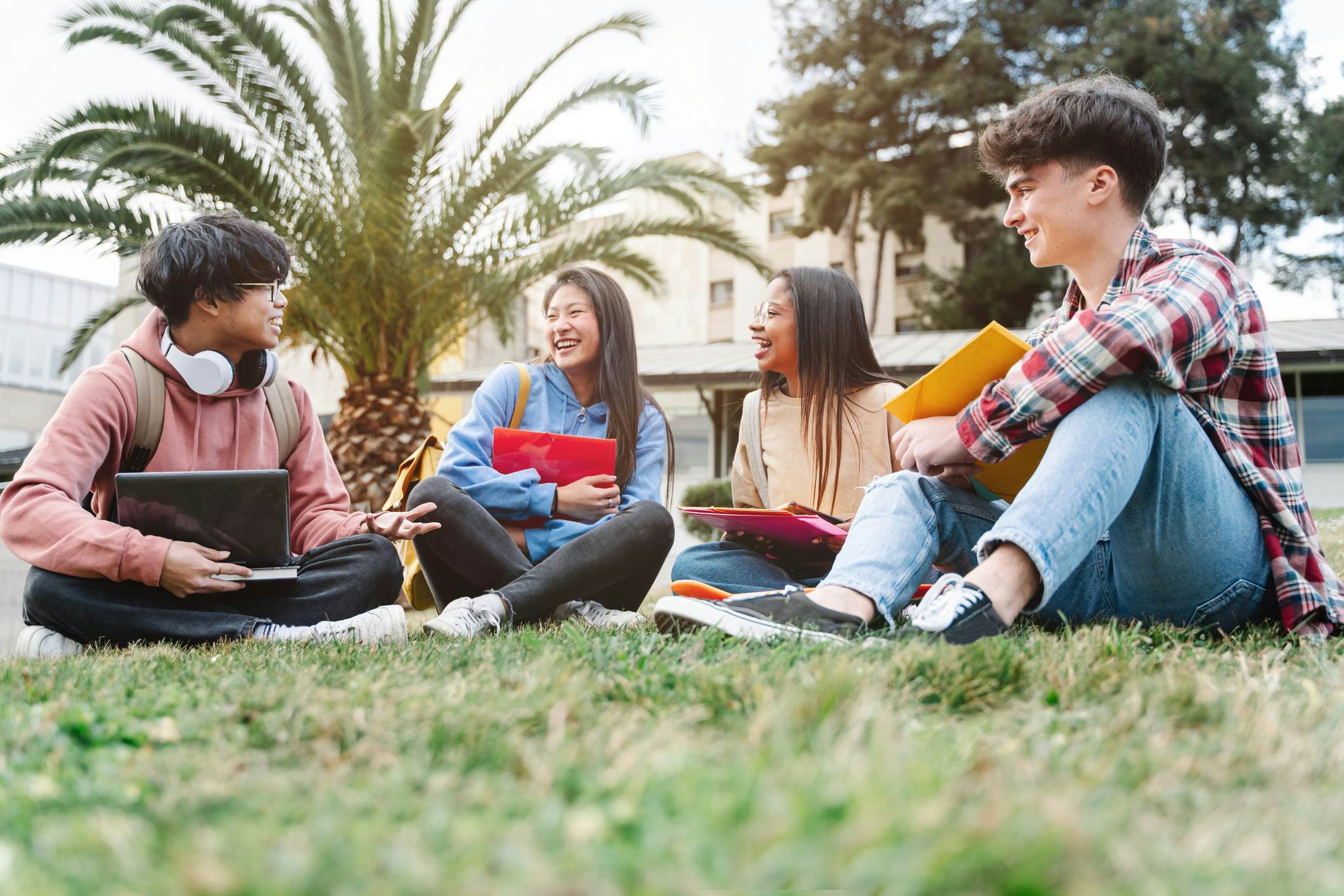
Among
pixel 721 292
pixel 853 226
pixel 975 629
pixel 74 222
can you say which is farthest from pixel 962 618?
pixel 721 292

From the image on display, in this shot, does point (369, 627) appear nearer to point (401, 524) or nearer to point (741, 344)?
point (401, 524)

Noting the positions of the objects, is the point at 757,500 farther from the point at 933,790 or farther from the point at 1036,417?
the point at 933,790

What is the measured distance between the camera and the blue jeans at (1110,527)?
2027mm

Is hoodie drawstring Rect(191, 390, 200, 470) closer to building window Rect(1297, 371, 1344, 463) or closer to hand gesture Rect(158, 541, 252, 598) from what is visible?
hand gesture Rect(158, 541, 252, 598)

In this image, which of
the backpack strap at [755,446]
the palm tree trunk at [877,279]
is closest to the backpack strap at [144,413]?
the backpack strap at [755,446]

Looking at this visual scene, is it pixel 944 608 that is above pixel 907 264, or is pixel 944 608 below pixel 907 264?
below

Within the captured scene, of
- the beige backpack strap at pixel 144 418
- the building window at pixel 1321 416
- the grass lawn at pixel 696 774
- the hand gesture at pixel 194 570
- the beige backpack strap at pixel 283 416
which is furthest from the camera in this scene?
the building window at pixel 1321 416

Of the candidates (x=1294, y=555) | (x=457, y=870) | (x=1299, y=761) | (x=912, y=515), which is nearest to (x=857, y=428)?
(x=912, y=515)

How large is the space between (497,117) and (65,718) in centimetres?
805

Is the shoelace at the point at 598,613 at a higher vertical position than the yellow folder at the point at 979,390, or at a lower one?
lower

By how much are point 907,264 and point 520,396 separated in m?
24.3

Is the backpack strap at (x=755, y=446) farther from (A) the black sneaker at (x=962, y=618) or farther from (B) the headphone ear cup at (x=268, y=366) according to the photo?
(A) the black sneaker at (x=962, y=618)

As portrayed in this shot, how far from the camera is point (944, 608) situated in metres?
2.00

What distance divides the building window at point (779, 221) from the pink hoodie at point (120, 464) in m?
27.4
